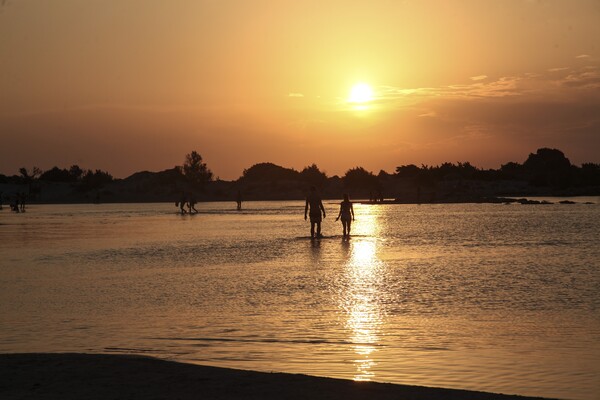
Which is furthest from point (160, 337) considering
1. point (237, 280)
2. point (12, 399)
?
point (237, 280)

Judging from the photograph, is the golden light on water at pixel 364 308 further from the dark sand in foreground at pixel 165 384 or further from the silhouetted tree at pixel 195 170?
the silhouetted tree at pixel 195 170

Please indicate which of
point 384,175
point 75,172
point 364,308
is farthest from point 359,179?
point 364,308

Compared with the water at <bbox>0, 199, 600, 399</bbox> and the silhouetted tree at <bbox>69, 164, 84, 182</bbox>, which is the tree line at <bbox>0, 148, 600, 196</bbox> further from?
the water at <bbox>0, 199, 600, 399</bbox>

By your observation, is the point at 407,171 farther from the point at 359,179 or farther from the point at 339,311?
the point at 339,311

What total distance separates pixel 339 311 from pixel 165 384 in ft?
17.9

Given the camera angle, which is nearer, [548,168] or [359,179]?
[359,179]

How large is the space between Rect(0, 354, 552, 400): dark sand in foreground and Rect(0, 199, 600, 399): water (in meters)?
0.60

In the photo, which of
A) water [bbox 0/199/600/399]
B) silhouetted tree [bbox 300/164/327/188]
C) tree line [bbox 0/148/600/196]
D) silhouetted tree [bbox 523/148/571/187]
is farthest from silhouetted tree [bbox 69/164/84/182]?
water [bbox 0/199/600/399]

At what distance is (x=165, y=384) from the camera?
773 centimetres

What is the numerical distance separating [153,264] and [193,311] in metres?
9.00

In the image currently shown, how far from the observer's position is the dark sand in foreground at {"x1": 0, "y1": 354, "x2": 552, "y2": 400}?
7281mm

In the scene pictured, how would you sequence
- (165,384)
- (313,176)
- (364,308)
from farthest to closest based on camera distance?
1. (313,176)
2. (364,308)
3. (165,384)

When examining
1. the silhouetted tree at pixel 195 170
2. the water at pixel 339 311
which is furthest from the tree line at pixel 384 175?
the water at pixel 339 311

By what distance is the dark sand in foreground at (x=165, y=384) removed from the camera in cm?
728
